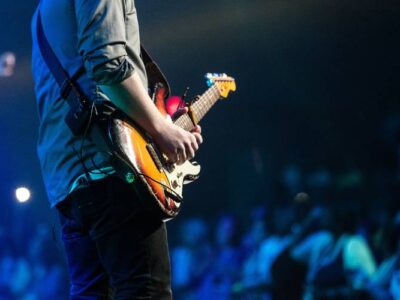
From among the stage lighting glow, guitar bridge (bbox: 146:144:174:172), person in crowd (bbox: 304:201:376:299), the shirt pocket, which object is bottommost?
person in crowd (bbox: 304:201:376:299)

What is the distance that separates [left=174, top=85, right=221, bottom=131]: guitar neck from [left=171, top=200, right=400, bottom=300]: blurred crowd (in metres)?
1.54

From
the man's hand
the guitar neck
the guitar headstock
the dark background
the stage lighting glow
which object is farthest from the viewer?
the stage lighting glow

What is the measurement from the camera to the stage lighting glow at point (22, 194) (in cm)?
332

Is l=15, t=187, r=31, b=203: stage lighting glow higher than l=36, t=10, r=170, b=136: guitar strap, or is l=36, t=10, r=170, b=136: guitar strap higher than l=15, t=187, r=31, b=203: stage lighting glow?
l=36, t=10, r=170, b=136: guitar strap

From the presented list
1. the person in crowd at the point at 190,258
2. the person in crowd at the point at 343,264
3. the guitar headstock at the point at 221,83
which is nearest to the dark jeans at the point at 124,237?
the guitar headstock at the point at 221,83

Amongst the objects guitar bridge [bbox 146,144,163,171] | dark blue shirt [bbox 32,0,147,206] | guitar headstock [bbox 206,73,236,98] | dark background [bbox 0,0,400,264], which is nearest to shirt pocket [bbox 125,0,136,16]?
dark blue shirt [bbox 32,0,147,206]

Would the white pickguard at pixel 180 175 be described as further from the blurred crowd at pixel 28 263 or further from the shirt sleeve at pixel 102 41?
the blurred crowd at pixel 28 263

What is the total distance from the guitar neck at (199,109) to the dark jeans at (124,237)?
0.37 meters

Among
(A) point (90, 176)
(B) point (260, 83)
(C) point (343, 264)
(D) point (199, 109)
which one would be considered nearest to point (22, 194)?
(B) point (260, 83)

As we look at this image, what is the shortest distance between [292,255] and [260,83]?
109cm

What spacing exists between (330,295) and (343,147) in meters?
0.85

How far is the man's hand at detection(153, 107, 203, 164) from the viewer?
1.00 m

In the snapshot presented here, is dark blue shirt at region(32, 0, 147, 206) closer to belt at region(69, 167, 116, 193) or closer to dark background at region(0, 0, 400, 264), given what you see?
belt at region(69, 167, 116, 193)

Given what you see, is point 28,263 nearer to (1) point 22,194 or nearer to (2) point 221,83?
(1) point 22,194
